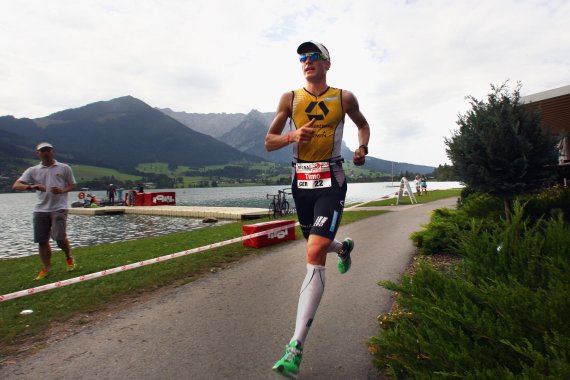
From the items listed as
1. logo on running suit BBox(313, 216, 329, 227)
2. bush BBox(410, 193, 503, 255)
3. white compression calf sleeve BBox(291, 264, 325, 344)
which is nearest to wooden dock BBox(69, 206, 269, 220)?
bush BBox(410, 193, 503, 255)

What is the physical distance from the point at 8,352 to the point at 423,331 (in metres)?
4.02

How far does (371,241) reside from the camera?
959 centimetres

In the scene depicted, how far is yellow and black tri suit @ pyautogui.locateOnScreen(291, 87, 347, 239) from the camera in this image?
11.6ft

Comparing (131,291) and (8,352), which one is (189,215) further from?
(8,352)

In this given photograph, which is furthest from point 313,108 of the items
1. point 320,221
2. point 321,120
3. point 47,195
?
point 47,195

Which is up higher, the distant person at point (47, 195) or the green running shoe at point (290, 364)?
the distant person at point (47, 195)

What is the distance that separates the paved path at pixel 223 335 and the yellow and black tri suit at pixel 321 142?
124cm

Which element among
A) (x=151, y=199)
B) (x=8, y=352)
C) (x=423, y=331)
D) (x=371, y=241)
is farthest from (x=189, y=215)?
(x=423, y=331)

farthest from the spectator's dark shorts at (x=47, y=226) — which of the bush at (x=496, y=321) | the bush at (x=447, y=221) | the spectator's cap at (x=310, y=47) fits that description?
the bush at (x=447, y=221)

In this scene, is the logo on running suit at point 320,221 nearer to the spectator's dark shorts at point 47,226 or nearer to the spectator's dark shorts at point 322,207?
the spectator's dark shorts at point 322,207

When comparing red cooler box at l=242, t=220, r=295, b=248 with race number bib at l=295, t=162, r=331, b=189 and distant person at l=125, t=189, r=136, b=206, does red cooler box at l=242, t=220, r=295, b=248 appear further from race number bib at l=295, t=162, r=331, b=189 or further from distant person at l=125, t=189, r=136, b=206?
distant person at l=125, t=189, r=136, b=206

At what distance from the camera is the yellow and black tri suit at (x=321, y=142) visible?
3.52 m

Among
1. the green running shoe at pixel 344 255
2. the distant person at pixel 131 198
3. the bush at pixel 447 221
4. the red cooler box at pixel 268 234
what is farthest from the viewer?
the distant person at pixel 131 198

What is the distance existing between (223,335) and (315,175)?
1979 millimetres
